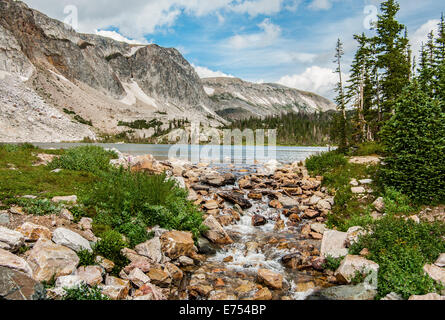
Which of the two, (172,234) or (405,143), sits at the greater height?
(405,143)

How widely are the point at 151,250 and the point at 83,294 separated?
3031 millimetres

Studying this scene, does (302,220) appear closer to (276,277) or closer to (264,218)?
(264,218)

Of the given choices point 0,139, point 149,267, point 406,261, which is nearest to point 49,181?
point 149,267

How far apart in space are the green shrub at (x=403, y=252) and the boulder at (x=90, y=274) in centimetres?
698

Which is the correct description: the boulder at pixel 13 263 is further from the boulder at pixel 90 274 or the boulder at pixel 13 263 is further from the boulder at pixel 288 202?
the boulder at pixel 288 202

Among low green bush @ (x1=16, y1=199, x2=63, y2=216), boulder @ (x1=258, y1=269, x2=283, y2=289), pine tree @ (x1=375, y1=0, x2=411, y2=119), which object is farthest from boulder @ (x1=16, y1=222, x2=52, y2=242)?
pine tree @ (x1=375, y1=0, x2=411, y2=119)

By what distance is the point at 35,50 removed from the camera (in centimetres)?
15412

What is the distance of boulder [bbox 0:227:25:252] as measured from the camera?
6172mm

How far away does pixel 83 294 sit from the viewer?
5727mm

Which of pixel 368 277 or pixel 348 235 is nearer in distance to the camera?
pixel 368 277

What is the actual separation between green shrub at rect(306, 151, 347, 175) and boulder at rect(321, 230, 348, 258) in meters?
11.6

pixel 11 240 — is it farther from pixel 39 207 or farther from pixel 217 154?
pixel 217 154

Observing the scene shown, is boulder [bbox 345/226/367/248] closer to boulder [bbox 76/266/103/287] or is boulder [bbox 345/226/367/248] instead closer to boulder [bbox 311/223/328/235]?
boulder [bbox 311/223/328/235]

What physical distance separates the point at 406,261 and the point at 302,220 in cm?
787
